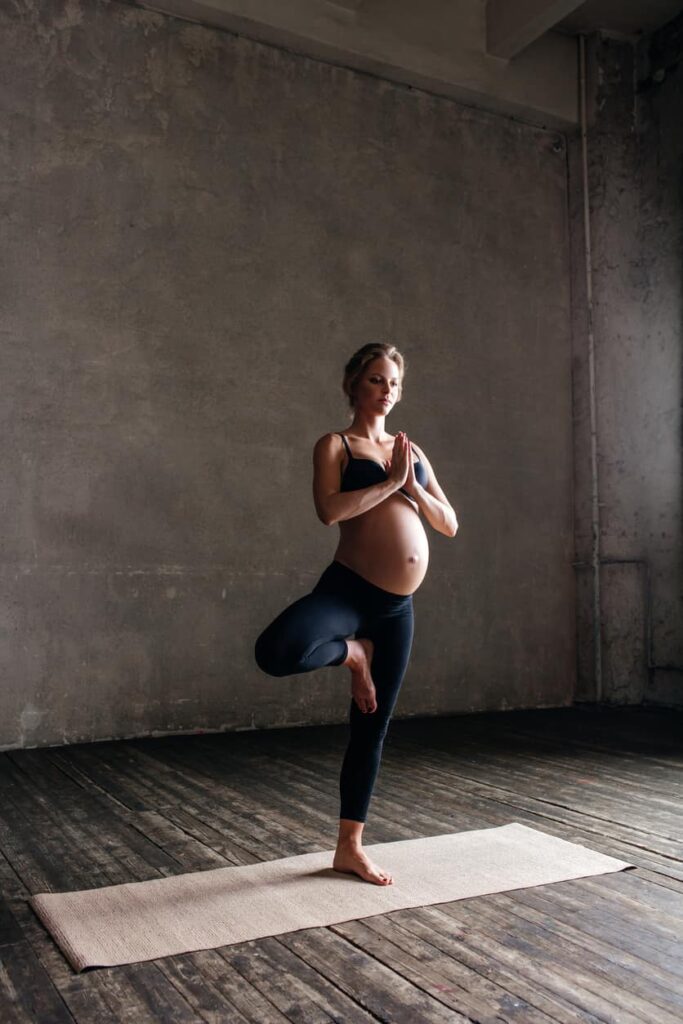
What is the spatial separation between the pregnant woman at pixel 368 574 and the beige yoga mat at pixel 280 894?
0.14 metres

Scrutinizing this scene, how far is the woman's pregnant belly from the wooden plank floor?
0.88 m

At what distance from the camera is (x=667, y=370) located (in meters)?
6.30

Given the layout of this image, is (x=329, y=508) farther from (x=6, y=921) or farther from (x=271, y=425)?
(x=271, y=425)

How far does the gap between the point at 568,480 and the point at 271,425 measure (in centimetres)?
235

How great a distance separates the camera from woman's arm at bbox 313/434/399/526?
2.58 metres

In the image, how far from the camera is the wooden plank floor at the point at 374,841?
1857 millimetres

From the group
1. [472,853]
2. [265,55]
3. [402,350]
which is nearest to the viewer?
[472,853]

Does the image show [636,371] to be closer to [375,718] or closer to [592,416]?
[592,416]

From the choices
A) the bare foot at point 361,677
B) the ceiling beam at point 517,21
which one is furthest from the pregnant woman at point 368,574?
the ceiling beam at point 517,21

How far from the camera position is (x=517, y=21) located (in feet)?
19.6

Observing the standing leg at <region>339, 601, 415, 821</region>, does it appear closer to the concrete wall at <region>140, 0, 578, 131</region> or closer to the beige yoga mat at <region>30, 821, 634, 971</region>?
the beige yoga mat at <region>30, 821, 634, 971</region>

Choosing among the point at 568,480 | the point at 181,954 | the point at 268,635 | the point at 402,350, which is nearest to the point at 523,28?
the point at 402,350

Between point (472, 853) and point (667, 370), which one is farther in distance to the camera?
point (667, 370)

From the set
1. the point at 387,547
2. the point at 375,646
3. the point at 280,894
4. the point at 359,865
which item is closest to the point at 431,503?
the point at 387,547
